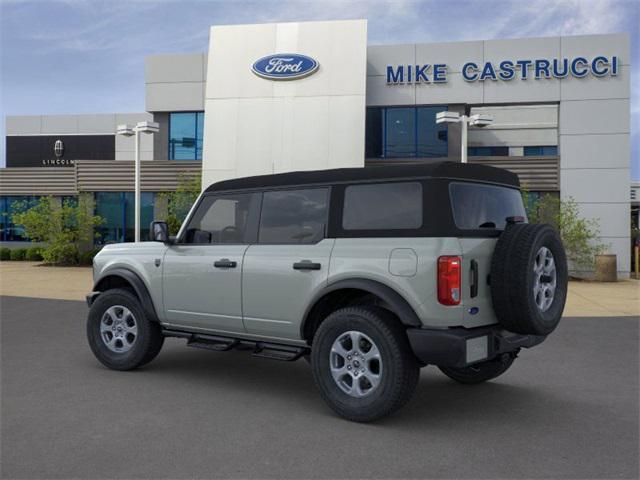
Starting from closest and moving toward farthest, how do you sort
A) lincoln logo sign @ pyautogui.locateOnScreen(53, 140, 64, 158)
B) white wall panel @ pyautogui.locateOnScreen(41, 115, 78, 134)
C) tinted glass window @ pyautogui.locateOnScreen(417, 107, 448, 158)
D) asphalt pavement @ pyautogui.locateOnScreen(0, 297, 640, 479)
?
asphalt pavement @ pyautogui.locateOnScreen(0, 297, 640, 479)
tinted glass window @ pyautogui.locateOnScreen(417, 107, 448, 158)
lincoln logo sign @ pyautogui.locateOnScreen(53, 140, 64, 158)
white wall panel @ pyautogui.locateOnScreen(41, 115, 78, 134)

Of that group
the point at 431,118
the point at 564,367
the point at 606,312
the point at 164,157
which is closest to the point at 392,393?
the point at 564,367

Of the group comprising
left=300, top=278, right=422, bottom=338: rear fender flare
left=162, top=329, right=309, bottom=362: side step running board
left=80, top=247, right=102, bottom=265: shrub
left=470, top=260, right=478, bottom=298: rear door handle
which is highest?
left=470, top=260, right=478, bottom=298: rear door handle

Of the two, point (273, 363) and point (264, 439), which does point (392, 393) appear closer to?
point (264, 439)

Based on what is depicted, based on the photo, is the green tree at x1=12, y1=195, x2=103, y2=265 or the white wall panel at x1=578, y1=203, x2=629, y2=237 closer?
the white wall panel at x1=578, y1=203, x2=629, y2=237

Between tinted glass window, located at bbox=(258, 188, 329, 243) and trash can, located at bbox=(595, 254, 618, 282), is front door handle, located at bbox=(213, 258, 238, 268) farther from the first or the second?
trash can, located at bbox=(595, 254, 618, 282)

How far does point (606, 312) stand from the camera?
11.7 m

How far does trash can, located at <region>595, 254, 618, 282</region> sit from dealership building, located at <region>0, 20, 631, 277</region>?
4.83 ft

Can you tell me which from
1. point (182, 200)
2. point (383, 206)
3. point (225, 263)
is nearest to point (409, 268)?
point (383, 206)

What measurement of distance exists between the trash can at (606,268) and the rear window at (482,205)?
16125mm

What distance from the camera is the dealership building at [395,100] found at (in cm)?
2119

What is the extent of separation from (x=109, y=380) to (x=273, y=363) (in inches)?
70.5

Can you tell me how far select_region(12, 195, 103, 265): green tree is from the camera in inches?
942

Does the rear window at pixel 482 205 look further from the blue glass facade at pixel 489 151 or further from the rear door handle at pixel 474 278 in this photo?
the blue glass facade at pixel 489 151

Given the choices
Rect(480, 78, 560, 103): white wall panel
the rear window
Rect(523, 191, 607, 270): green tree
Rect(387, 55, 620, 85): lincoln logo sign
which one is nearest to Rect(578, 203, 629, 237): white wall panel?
Rect(523, 191, 607, 270): green tree
